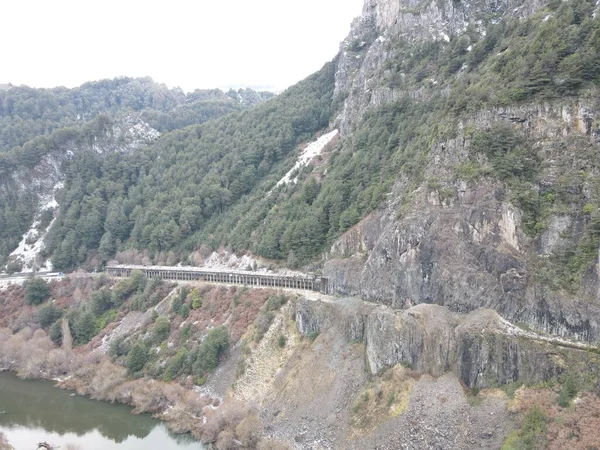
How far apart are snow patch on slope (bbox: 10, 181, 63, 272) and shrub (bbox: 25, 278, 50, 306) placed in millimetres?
13049

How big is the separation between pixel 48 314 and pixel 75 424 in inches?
1221

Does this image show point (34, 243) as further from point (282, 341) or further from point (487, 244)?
point (487, 244)

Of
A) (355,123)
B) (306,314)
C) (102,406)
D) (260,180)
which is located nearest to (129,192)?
(260,180)

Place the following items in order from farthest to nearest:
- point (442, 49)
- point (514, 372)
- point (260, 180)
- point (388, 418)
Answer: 1. point (260, 180)
2. point (442, 49)
3. point (388, 418)
4. point (514, 372)

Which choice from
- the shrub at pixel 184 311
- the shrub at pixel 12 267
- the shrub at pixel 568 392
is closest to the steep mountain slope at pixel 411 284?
the shrub at pixel 568 392

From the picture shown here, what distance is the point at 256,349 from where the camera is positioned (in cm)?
5744

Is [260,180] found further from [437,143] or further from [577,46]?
[577,46]

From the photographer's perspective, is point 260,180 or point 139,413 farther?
point 260,180

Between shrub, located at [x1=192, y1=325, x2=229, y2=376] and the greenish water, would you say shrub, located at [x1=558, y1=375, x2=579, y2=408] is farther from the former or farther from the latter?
shrub, located at [x1=192, y1=325, x2=229, y2=376]

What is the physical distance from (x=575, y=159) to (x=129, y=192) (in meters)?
95.4

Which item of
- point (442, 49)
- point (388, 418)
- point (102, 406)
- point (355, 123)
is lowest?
point (102, 406)

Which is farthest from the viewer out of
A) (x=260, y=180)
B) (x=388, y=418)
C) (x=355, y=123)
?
(x=260, y=180)

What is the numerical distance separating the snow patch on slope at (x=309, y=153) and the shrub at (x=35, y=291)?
47.3 metres

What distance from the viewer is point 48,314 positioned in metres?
81.0
